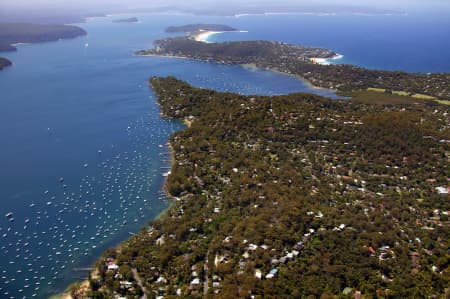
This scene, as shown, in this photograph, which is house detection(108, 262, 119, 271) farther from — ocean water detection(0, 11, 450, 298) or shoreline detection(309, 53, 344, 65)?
shoreline detection(309, 53, 344, 65)

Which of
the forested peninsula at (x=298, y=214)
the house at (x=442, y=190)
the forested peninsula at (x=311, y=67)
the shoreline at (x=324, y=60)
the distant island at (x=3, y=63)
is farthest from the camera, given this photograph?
the shoreline at (x=324, y=60)

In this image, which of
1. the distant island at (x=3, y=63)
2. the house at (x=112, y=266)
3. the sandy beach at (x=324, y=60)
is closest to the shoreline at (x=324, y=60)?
the sandy beach at (x=324, y=60)

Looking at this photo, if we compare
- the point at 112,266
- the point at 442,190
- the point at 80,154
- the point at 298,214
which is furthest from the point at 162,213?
the point at 442,190

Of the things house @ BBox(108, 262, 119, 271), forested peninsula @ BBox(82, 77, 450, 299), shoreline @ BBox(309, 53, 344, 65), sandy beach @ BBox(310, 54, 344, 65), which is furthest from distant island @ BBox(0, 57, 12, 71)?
house @ BBox(108, 262, 119, 271)

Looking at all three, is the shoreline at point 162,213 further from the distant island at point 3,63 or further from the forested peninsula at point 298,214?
the distant island at point 3,63

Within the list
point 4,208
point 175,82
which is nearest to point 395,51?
point 175,82

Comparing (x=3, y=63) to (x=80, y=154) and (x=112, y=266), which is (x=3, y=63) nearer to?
(x=80, y=154)

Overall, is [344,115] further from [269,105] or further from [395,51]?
[395,51]
